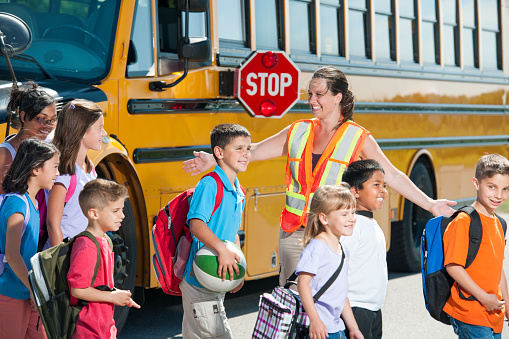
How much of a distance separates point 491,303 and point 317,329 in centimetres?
88

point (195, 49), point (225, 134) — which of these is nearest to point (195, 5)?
point (195, 49)

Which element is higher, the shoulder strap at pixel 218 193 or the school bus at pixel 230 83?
the school bus at pixel 230 83

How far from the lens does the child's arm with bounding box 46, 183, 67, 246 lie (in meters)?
3.75

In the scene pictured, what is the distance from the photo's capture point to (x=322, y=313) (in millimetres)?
3523

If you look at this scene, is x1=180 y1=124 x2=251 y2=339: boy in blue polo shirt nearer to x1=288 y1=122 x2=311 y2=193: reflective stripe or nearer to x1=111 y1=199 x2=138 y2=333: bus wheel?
x1=288 y1=122 x2=311 y2=193: reflective stripe

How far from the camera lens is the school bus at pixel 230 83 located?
530 cm

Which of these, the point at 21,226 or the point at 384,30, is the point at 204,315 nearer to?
the point at 21,226

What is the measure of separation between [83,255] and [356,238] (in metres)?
1.17

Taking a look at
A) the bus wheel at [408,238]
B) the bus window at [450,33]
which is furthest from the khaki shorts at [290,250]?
the bus window at [450,33]

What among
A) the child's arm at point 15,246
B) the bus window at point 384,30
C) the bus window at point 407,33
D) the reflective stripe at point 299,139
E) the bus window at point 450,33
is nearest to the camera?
the child's arm at point 15,246

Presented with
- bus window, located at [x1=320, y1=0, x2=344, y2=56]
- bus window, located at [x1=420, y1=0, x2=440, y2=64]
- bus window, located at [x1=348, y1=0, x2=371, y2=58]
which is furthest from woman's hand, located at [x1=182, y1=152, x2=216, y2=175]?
bus window, located at [x1=420, y1=0, x2=440, y2=64]

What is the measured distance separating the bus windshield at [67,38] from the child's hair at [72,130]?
50.5 inches

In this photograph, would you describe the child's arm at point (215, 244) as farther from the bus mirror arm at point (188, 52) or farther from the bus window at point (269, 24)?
the bus window at point (269, 24)

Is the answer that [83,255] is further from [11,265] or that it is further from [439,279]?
[439,279]
